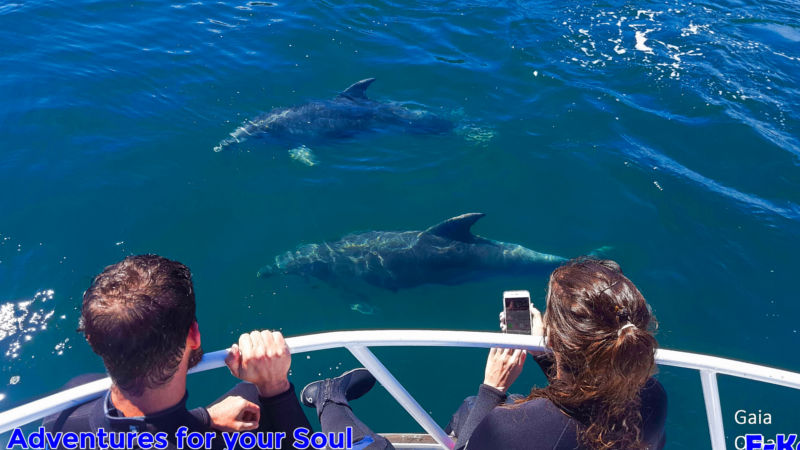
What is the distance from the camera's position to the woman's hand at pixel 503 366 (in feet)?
11.2

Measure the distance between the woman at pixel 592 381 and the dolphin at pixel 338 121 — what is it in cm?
874

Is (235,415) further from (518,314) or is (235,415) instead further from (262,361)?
(518,314)

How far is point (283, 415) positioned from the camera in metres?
3.12

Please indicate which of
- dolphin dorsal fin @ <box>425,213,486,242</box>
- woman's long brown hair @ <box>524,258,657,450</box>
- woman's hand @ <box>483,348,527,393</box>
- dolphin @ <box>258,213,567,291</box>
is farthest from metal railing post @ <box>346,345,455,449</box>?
dolphin @ <box>258,213,567,291</box>

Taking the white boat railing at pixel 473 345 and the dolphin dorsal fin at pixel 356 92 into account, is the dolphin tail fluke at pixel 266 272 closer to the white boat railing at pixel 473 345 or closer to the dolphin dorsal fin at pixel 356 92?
the dolphin dorsal fin at pixel 356 92

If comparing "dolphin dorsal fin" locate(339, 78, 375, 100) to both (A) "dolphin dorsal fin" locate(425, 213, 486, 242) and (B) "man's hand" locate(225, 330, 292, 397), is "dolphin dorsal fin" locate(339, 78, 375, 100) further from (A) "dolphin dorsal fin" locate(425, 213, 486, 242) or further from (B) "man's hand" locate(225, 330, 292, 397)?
(B) "man's hand" locate(225, 330, 292, 397)

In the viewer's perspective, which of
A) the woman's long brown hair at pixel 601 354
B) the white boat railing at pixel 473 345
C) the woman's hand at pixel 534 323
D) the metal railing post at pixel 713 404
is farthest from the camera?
the woman's hand at pixel 534 323

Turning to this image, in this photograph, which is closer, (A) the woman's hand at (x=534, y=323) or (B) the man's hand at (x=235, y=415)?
(B) the man's hand at (x=235, y=415)

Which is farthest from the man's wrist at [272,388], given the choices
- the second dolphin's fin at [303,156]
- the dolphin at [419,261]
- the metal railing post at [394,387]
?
the second dolphin's fin at [303,156]

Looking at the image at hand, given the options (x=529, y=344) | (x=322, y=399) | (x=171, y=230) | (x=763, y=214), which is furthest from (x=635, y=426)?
(x=763, y=214)

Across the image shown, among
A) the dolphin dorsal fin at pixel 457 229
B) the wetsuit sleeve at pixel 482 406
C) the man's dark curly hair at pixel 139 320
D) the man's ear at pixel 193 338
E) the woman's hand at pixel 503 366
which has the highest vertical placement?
the man's dark curly hair at pixel 139 320

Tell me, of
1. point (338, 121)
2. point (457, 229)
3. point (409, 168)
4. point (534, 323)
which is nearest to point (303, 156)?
point (338, 121)

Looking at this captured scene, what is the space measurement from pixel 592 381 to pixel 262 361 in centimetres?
174

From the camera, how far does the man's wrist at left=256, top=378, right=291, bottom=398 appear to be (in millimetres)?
3055
